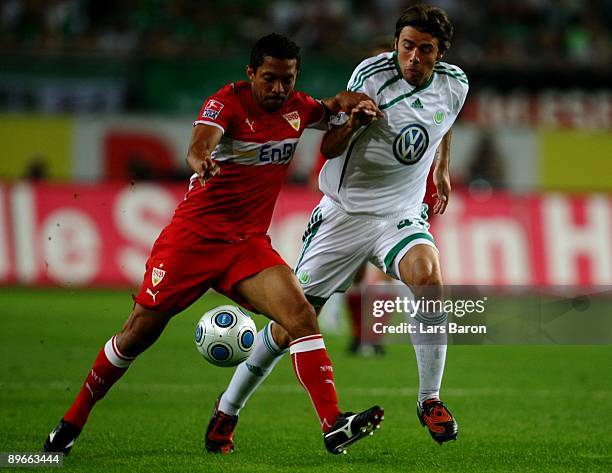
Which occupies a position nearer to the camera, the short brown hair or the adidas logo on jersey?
the short brown hair

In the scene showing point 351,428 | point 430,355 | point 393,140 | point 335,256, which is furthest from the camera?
point 335,256

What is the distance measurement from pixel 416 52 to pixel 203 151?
1.55 metres

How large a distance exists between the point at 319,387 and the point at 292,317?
378mm

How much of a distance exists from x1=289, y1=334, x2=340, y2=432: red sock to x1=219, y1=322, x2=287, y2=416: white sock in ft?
1.88

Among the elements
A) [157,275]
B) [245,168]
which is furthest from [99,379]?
[245,168]

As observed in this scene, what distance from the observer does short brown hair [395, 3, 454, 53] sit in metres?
6.25

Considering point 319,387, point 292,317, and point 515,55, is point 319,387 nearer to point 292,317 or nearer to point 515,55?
point 292,317

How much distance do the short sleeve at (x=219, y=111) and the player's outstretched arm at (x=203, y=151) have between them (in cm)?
4

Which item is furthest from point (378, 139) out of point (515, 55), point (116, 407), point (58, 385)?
point (515, 55)

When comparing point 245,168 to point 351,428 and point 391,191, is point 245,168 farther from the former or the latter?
point 351,428

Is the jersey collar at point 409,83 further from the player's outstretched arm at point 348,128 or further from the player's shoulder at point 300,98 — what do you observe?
the player's shoulder at point 300,98

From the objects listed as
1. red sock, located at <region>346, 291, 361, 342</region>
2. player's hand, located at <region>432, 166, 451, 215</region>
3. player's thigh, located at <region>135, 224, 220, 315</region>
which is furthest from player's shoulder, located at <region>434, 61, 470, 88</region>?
red sock, located at <region>346, 291, 361, 342</region>

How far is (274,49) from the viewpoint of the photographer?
18.5ft
